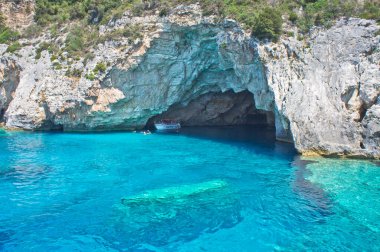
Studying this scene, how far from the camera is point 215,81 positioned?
48406 mm

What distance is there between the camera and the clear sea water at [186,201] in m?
16.6

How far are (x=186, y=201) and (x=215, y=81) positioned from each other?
28.9 m

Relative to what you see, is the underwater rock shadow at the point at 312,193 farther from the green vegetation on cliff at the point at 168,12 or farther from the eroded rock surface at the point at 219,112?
the eroded rock surface at the point at 219,112

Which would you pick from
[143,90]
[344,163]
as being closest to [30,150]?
[143,90]

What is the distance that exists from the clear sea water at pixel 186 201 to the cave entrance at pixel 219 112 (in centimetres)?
1734

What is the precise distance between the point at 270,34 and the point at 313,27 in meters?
4.09

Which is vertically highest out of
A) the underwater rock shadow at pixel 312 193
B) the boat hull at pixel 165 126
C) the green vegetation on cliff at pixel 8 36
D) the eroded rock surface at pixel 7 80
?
the green vegetation on cliff at pixel 8 36

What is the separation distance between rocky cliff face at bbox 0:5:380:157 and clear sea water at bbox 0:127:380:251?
379cm

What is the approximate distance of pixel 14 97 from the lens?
51781 millimetres

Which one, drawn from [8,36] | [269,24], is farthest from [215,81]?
[8,36]

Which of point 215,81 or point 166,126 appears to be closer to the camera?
point 215,81

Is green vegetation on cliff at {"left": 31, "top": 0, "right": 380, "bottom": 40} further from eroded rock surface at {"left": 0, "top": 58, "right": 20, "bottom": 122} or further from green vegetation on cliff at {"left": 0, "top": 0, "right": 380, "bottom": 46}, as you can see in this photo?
eroded rock surface at {"left": 0, "top": 58, "right": 20, "bottom": 122}

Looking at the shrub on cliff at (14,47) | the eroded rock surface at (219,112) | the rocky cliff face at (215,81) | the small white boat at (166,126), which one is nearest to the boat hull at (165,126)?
the small white boat at (166,126)

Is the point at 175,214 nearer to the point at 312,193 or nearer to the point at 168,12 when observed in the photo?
the point at 312,193
